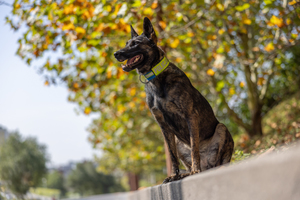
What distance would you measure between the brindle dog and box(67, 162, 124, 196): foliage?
233 ft

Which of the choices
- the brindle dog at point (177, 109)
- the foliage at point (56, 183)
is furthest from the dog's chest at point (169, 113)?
the foliage at point (56, 183)

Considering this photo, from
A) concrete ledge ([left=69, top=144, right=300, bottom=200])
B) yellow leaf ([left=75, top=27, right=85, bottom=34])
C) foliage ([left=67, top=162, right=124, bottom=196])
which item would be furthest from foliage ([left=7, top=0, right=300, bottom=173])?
foliage ([left=67, top=162, right=124, bottom=196])

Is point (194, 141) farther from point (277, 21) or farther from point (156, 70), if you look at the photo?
point (277, 21)

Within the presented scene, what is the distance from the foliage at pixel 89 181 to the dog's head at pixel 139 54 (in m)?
71.4

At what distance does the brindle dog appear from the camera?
11.2ft

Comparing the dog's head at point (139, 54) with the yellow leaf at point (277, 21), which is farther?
the yellow leaf at point (277, 21)

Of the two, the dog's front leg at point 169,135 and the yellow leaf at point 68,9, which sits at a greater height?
the yellow leaf at point 68,9

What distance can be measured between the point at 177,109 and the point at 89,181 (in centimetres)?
7338

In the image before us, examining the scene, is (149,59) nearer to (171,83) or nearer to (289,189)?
(171,83)

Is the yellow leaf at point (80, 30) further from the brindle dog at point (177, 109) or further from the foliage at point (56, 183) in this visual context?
the foliage at point (56, 183)

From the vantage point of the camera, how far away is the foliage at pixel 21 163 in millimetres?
44844

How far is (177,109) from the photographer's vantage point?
345cm

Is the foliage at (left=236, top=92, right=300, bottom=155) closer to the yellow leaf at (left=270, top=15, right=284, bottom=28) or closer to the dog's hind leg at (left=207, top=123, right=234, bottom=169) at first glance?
the dog's hind leg at (left=207, top=123, right=234, bottom=169)

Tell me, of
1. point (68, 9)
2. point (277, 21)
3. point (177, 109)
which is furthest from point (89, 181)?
point (177, 109)
